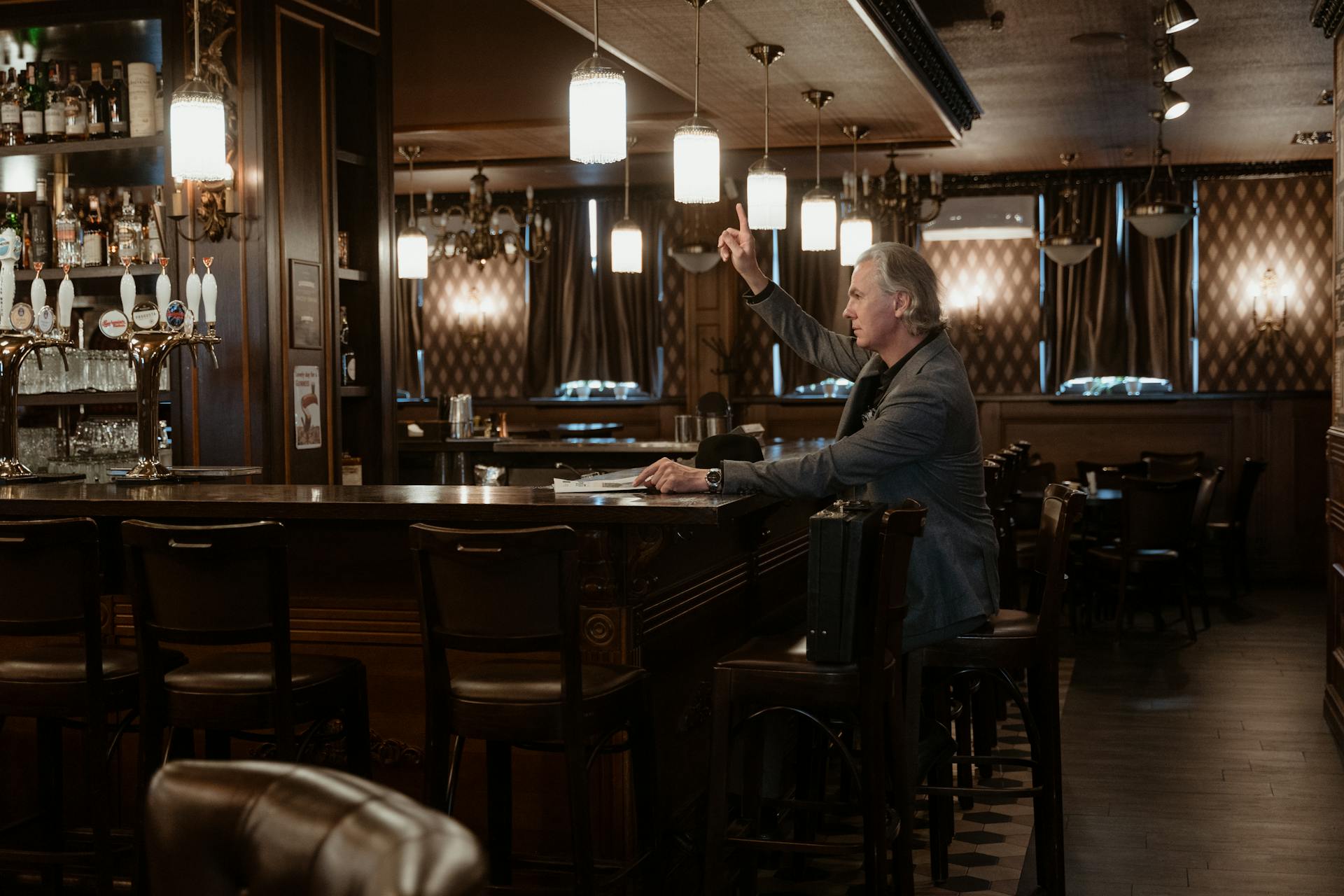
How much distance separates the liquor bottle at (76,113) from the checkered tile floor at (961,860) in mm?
3862

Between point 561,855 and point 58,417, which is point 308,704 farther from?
point 58,417

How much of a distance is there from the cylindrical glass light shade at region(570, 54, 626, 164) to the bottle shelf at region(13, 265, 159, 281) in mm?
2178

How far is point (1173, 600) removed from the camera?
31.5ft

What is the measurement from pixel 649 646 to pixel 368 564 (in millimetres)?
769

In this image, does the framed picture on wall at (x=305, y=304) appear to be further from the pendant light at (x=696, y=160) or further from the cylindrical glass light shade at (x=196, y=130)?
the pendant light at (x=696, y=160)

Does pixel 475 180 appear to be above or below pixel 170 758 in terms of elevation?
above

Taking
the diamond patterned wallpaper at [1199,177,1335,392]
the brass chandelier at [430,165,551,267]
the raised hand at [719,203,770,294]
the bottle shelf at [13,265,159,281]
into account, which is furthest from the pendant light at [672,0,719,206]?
the diamond patterned wallpaper at [1199,177,1335,392]

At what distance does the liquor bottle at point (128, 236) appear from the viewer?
17.7ft

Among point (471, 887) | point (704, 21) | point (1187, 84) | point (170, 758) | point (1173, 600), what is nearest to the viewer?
point (471, 887)

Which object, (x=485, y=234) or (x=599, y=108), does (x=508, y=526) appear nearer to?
(x=599, y=108)

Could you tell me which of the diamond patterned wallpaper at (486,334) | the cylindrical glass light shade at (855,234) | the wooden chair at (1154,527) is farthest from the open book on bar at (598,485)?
the diamond patterned wallpaper at (486,334)

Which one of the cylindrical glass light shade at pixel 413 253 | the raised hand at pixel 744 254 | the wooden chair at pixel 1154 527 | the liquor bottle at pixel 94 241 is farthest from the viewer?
the wooden chair at pixel 1154 527

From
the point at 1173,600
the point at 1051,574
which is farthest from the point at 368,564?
the point at 1173,600

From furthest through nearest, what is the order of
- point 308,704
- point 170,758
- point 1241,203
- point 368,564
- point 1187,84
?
point 1241,203 < point 1187,84 < point 368,564 < point 170,758 < point 308,704
